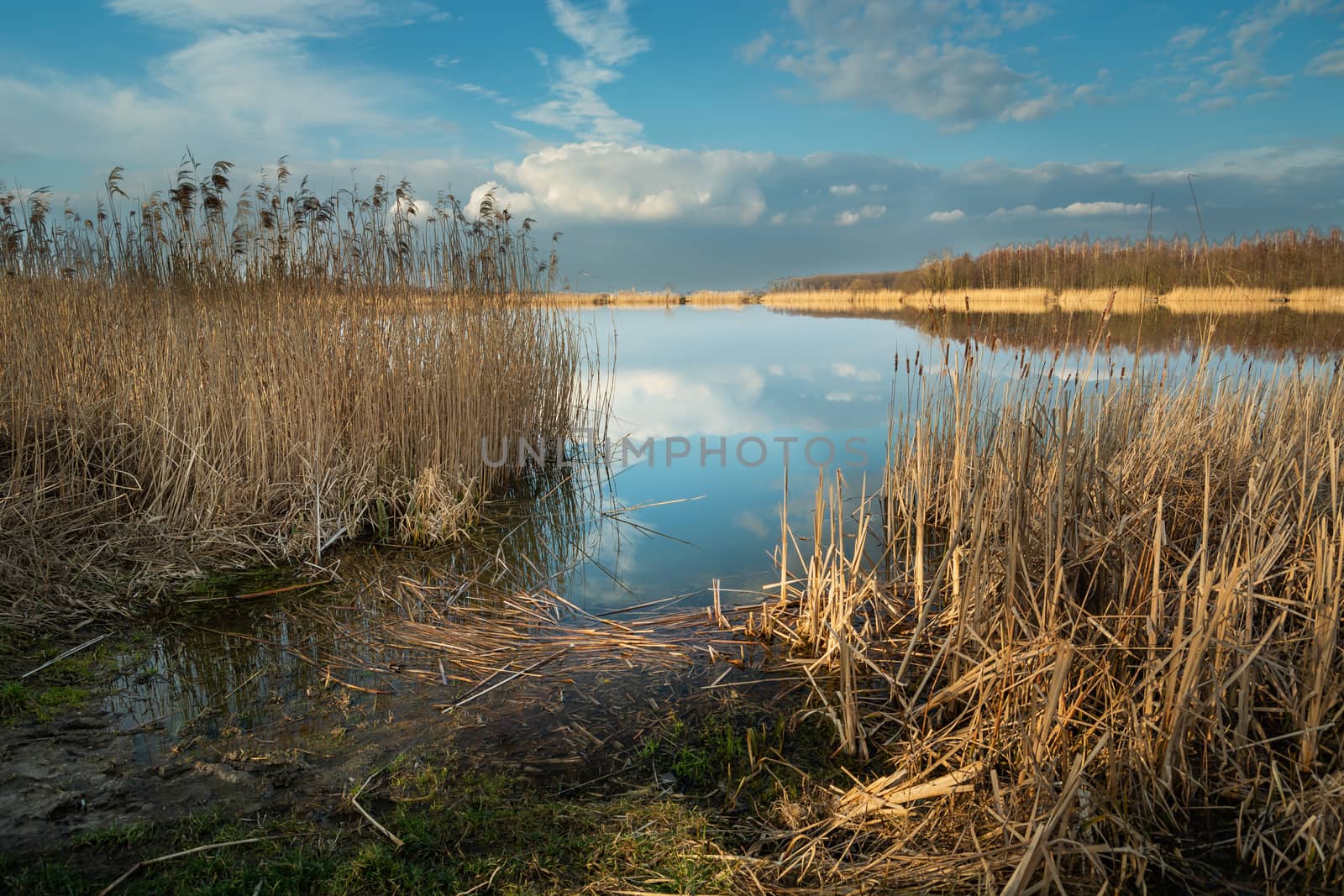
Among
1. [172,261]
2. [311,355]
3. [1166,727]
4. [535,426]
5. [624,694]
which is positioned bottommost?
[624,694]

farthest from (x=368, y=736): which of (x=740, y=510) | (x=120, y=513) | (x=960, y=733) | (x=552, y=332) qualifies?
(x=552, y=332)

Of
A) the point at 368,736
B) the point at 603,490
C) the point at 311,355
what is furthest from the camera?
the point at 603,490

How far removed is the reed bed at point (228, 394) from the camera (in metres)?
4.12

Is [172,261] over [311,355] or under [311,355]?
over

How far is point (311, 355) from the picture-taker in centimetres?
469

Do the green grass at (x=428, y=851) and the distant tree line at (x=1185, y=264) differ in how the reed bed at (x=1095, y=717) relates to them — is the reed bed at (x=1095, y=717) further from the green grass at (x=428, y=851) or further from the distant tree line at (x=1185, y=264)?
the distant tree line at (x=1185, y=264)

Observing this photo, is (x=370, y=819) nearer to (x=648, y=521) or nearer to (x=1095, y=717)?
(x=1095, y=717)

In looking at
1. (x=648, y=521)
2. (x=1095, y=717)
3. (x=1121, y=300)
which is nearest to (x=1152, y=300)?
(x=1121, y=300)

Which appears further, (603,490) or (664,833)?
(603,490)

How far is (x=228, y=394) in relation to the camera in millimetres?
4488

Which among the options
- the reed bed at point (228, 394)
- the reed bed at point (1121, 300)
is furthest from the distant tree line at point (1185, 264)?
the reed bed at point (228, 394)

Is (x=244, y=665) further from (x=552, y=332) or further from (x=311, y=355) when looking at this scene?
(x=552, y=332)

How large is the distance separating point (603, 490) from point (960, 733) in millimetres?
4414

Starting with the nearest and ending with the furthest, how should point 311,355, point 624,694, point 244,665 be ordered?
point 624,694 < point 244,665 < point 311,355
